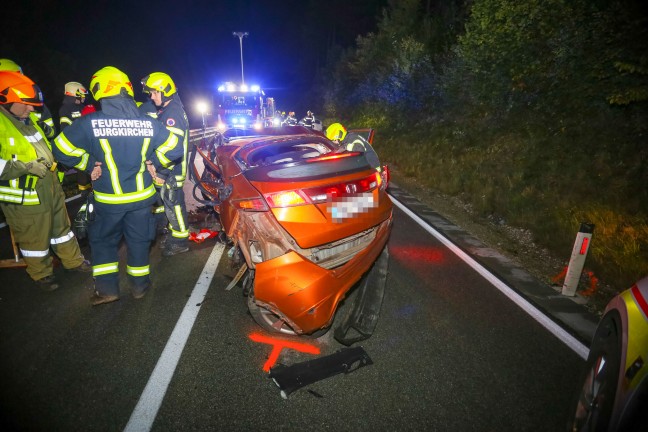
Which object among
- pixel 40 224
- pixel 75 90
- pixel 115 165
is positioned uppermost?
pixel 75 90

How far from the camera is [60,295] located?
3.70 meters

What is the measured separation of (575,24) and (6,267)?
1241 centimetres

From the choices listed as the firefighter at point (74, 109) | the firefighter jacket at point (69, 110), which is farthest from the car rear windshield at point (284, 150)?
the firefighter jacket at point (69, 110)

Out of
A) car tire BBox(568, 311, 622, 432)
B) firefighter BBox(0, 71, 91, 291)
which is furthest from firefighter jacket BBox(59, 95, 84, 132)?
car tire BBox(568, 311, 622, 432)

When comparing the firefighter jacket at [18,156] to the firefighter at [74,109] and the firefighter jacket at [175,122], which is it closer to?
the firefighter jacket at [175,122]

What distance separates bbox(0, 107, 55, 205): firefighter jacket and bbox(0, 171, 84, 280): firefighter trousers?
0.32 feet

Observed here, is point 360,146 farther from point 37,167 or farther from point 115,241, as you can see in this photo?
point 37,167

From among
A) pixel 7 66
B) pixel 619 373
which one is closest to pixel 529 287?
pixel 619 373

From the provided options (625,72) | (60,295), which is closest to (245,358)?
(60,295)

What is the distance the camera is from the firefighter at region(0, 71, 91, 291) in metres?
3.28

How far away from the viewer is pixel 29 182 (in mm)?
3500

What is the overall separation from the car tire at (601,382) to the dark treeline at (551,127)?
2602 millimetres

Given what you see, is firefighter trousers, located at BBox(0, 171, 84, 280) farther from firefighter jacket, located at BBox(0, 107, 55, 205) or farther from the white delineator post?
the white delineator post

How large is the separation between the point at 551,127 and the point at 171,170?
8.85m
